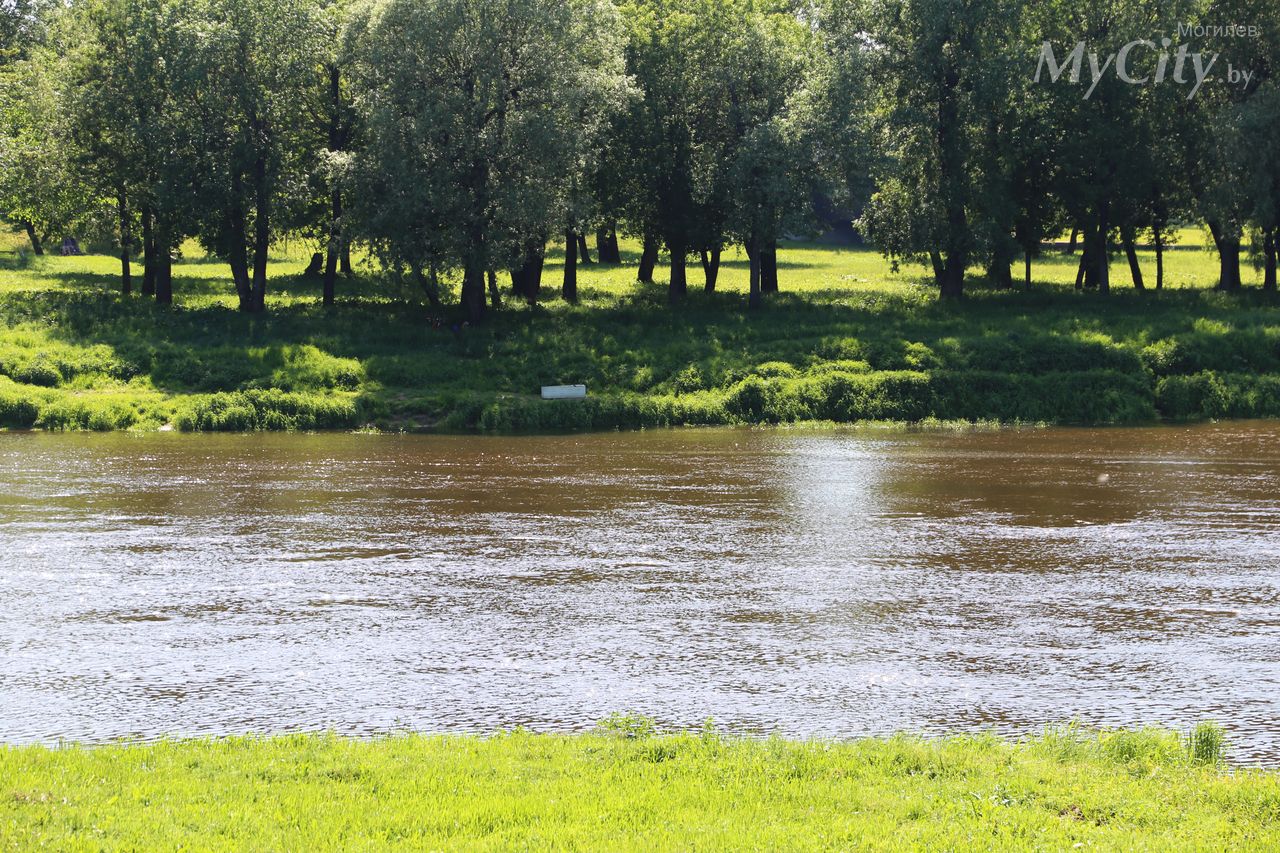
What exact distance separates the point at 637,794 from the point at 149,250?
149ft

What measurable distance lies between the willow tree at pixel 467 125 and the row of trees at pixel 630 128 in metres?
0.10

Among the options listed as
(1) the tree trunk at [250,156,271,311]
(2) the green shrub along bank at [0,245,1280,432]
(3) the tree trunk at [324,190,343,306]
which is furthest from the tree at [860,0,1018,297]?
(1) the tree trunk at [250,156,271,311]

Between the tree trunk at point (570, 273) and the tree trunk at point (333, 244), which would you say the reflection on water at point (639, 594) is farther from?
the tree trunk at point (570, 273)

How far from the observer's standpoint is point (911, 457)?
31234mm

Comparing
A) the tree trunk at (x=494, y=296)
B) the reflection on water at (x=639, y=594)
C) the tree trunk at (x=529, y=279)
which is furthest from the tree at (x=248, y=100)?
the reflection on water at (x=639, y=594)

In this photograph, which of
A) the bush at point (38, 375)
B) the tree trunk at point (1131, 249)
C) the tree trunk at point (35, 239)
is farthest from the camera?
the tree trunk at point (35, 239)

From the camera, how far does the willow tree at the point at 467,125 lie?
138 feet

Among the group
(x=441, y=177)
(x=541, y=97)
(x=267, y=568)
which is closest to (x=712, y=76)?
(x=541, y=97)

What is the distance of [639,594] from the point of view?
17.3m

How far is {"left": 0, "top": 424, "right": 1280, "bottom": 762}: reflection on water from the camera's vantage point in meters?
12.6

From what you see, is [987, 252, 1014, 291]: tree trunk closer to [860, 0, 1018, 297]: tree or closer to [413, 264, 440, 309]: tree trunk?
[860, 0, 1018, 297]: tree

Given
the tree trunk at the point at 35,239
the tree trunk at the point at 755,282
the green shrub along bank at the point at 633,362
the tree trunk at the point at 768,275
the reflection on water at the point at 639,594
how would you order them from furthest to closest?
the tree trunk at the point at 35,239 < the tree trunk at the point at 768,275 < the tree trunk at the point at 755,282 < the green shrub along bank at the point at 633,362 < the reflection on water at the point at 639,594

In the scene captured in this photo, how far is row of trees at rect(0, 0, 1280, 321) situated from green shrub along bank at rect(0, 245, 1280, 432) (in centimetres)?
261

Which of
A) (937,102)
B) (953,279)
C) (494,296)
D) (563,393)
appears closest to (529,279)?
(494,296)
